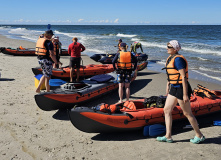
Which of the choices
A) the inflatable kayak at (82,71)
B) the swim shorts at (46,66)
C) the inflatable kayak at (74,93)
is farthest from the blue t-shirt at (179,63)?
the inflatable kayak at (82,71)

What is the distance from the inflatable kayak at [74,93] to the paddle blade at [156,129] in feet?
7.13

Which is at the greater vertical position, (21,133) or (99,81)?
(99,81)

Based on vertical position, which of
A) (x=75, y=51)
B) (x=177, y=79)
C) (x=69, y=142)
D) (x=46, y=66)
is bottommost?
(x=69, y=142)

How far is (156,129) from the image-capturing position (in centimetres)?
465

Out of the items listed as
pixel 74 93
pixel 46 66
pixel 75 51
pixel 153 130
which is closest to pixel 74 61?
pixel 75 51

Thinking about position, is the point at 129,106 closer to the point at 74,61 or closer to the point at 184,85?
the point at 184,85

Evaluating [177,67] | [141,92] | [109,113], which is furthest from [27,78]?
[177,67]

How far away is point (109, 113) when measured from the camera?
4602 millimetres

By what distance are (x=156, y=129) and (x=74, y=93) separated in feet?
7.50

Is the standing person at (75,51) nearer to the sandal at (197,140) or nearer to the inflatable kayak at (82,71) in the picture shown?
the inflatable kayak at (82,71)

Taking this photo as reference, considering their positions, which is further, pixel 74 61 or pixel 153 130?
pixel 74 61

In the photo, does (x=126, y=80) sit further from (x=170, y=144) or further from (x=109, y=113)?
(x=170, y=144)

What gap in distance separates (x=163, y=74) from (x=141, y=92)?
326cm

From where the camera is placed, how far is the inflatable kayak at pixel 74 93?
17.6 ft
